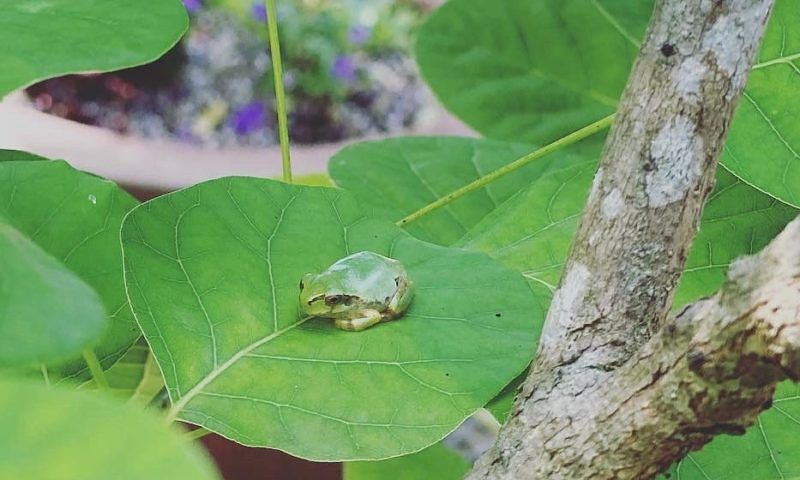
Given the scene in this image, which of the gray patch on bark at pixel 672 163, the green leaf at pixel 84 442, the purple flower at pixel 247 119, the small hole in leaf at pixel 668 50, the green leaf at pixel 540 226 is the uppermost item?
the small hole in leaf at pixel 668 50

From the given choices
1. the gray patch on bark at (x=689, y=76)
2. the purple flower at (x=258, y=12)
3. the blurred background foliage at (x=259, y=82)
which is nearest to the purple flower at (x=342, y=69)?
the blurred background foliage at (x=259, y=82)

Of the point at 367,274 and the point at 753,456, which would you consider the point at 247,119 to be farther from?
the point at 753,456

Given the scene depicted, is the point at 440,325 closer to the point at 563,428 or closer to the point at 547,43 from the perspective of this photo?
the point at 563,428

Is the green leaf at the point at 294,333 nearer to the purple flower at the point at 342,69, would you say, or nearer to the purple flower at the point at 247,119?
the purple flower at the point at 247,119

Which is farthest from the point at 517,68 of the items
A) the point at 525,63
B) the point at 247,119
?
the point at 247,119

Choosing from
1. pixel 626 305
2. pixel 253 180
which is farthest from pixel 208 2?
pixel 626 305

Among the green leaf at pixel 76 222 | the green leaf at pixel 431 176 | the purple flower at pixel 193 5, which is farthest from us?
the purple flower at pixel 193 5

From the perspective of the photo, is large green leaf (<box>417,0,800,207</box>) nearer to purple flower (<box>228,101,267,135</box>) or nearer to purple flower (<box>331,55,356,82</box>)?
purple flower (<box>228,101,267,135</box>)
